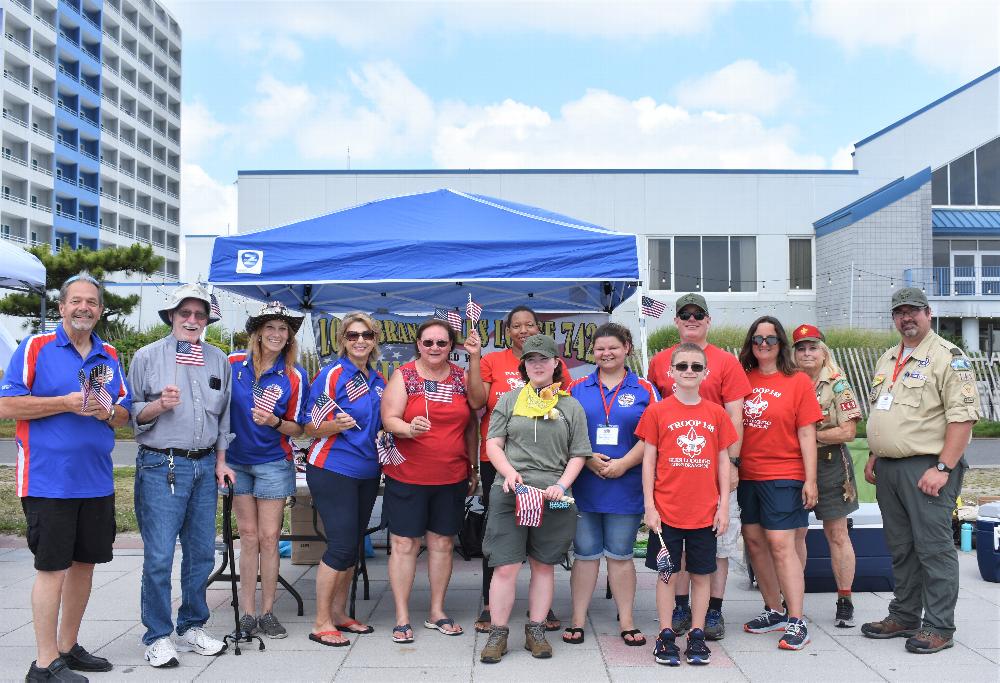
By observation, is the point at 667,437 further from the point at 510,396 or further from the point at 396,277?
the point at 396,277

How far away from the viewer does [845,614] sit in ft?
16.3

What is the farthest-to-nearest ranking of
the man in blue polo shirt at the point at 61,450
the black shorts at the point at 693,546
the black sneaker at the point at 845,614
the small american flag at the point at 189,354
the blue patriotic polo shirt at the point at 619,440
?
the black sneaker at the point at 845,614 → the blue patriotic polo shirt at the point at 619,440 → the black shorts at the point at 693,546 → the small american flag at the point at 189,354 → the man in blue polo shirt at the point at 61,450

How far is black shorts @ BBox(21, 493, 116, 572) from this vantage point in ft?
12.6

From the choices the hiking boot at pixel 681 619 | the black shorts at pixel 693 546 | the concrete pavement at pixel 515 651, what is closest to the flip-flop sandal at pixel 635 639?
the concrete pavement at pixel 515 651

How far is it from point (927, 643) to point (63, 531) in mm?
4577

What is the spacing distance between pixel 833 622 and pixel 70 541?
441 centimetres

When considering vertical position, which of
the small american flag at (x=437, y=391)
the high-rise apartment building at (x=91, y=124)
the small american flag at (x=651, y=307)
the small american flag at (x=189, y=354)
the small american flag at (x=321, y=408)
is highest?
the high-rise apartment building at (x=91, y=124)

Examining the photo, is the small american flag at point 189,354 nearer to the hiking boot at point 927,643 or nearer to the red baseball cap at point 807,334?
the red baseball cap at point 807,334

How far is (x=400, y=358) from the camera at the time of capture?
842 cm

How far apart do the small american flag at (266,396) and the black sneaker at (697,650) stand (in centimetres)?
265

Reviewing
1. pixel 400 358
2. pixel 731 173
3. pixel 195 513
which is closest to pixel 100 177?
pixel 731 173

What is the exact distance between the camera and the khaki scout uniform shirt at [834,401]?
16.0ft

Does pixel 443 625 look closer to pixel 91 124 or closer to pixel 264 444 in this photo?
pixel 264 444

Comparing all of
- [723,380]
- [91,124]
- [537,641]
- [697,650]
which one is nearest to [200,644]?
[537,641]
